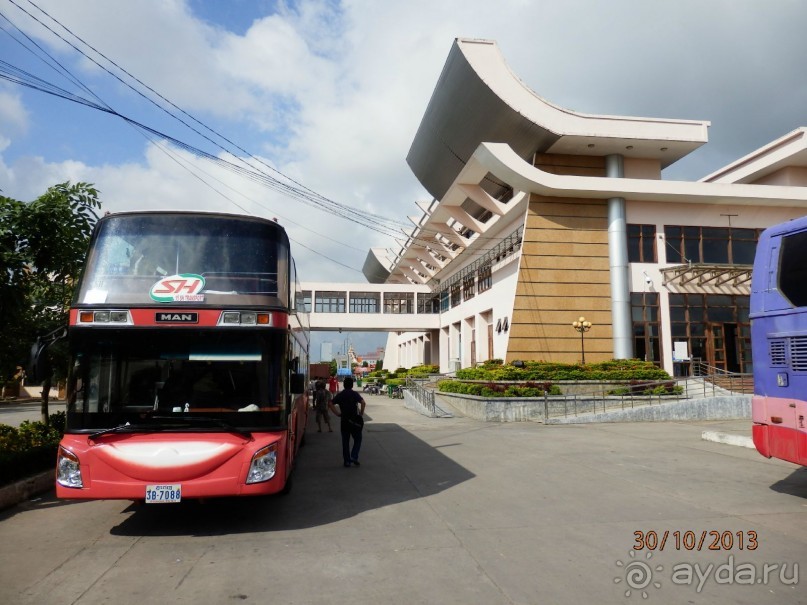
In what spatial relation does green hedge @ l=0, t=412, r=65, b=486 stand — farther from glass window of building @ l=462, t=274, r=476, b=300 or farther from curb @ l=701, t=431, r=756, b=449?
glass window of building @ l=462, t=274, r=476, b=300

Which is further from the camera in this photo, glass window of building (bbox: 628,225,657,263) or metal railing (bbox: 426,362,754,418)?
glass window of building (bbox: 628,225,657,263)

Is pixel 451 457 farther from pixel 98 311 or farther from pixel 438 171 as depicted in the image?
pixel 438 171

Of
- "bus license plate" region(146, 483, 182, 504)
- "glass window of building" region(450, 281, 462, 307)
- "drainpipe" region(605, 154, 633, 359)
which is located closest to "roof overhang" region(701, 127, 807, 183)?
"drainpipe" region(605, 154, 633, 359)

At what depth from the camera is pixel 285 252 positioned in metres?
6.92

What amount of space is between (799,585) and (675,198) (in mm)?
28657

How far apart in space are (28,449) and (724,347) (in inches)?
1252

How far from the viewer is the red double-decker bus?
5.81 metres

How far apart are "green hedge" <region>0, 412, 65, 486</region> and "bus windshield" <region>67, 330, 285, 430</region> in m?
3.15

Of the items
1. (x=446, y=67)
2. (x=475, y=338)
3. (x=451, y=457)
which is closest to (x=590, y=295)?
(x=475, y=338)

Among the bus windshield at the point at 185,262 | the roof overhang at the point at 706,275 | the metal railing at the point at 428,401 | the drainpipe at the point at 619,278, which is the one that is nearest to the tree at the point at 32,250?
the bus windshield at the point at 185,262

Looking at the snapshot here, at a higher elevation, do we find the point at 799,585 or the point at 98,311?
the point at 98,311

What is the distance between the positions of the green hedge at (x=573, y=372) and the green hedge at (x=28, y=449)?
55.2ft

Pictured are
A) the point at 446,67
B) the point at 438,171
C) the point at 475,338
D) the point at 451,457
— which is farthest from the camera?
the point at 438,171

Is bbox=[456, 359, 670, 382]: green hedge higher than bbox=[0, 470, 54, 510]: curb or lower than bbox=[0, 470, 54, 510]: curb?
higher
